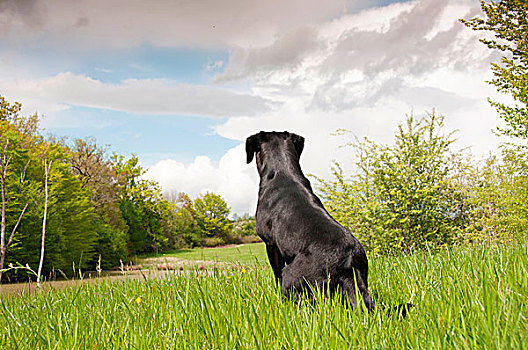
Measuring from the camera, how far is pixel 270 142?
441 centimetres

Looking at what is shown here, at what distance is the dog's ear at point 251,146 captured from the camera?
14.8 ft

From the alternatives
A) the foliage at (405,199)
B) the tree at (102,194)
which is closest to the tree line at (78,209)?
the tree at (102,194)

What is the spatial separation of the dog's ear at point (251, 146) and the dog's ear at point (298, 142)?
44 cm

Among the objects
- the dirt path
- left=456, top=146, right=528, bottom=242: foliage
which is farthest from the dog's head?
left=456, top=146, right=528, bottom=242: foliage

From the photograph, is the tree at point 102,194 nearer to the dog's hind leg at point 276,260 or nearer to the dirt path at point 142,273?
the dirt path at point 142,273

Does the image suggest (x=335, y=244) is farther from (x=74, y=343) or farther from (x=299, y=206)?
(x=74, y=343)

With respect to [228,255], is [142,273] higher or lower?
higher

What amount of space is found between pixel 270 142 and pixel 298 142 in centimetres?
46

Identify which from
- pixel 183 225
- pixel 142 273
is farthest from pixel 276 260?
pixel 183 225

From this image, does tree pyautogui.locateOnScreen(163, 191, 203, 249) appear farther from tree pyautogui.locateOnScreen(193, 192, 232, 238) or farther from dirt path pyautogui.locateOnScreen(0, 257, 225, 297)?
dirt path pyautogui.locateOnScreen(0, 257, 225, 297)

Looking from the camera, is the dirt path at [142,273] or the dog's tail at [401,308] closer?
the dog's tail at [401,308]

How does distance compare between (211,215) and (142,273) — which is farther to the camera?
(211,215)

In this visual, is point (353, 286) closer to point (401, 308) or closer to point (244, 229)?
point (401, 308)

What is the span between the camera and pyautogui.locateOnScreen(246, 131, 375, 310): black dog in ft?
8.87
